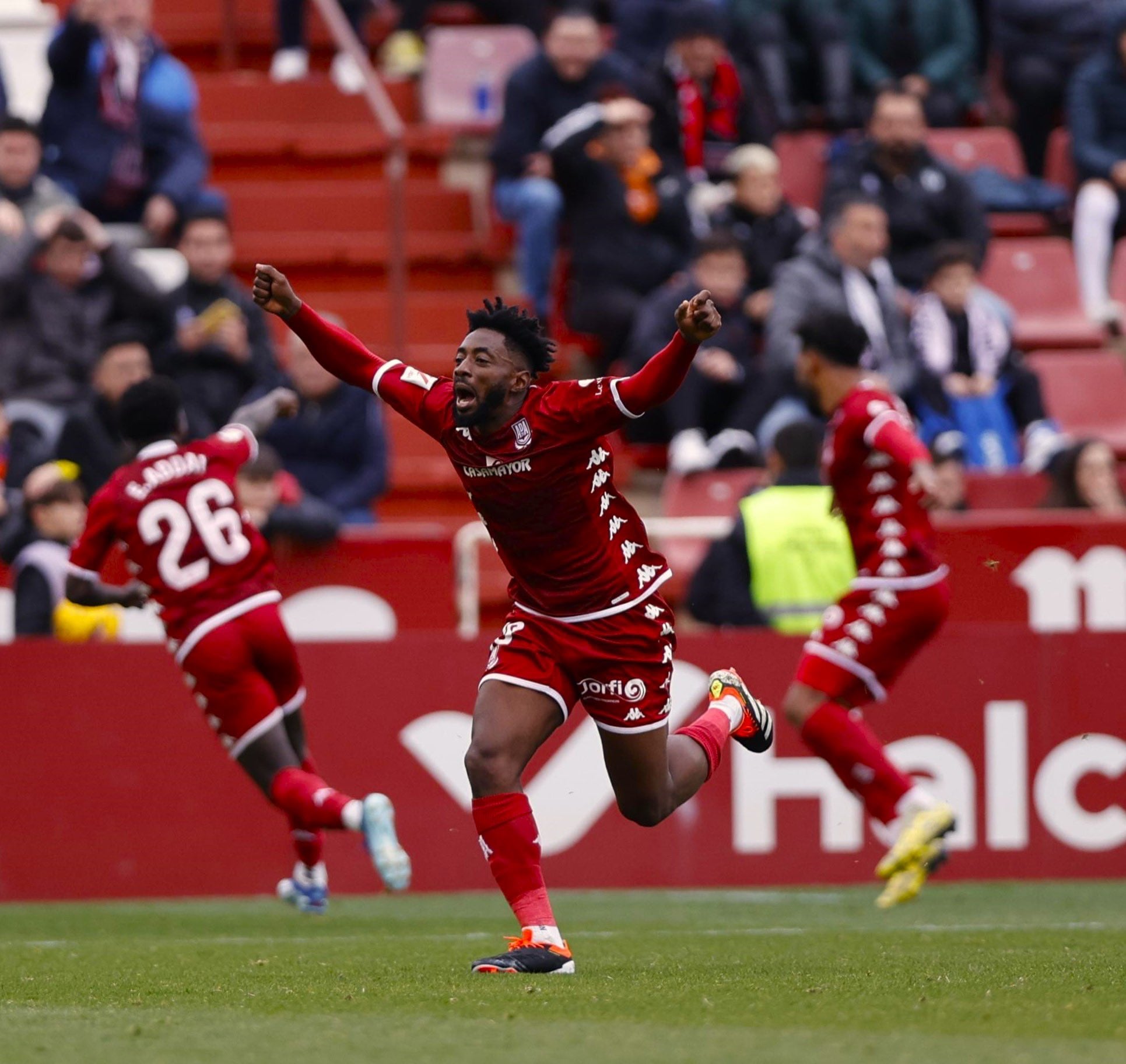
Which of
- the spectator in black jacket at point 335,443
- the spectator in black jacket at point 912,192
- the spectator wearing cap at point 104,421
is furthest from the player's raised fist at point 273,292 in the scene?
the spectator in black jacket at point 912,192

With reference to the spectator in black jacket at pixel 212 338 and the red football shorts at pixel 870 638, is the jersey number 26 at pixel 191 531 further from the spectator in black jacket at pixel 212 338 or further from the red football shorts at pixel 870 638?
the spectator in black jacket at pixel 212 338

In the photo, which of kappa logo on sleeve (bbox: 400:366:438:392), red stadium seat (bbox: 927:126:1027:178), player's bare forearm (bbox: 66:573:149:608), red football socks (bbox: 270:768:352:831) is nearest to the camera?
kappa logo on sleeve (bbox: 400:366:438:392)

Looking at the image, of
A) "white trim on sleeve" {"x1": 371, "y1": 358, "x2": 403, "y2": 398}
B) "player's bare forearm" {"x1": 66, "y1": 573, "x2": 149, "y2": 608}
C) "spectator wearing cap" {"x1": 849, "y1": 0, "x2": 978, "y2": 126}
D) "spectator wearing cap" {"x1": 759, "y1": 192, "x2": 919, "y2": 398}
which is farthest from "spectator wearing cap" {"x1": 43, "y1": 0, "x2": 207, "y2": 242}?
"white trim on sleeve" {"x1": 371, "y1": 358, "x2": 403, "y2": 398}

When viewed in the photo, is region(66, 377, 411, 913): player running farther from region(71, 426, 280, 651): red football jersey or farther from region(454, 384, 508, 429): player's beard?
region(454, 384, 508, 429): player's beard

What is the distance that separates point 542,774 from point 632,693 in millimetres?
3713

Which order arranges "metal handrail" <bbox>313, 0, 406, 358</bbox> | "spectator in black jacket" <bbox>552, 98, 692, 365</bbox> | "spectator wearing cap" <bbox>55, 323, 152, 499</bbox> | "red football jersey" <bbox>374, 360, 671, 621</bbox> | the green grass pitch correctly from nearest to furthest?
the green grass pitch < "red football jersey" <bbox>374, 360, 671, 621</bbox> < "spectator wearing cap" <bbox>55, 323, 152, 499</bbox> < "spectator in black jacket" <bbox>552, 98, 692, 365</bbox> < "metal handrail" <bbox>313, 0, 406, 358</bbox>

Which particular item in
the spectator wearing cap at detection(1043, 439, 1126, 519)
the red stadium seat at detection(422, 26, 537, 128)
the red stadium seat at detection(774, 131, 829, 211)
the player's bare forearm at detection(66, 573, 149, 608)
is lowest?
the player's bare forearm at detection(66, 573, 149, 608)

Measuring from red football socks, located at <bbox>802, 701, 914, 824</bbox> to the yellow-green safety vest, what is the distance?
58.0 inches

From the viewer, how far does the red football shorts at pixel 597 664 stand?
261 inches

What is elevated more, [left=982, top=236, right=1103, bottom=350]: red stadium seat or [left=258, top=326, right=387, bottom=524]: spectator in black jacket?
[left=982, top=236, right=1103, bottom=350]: red stadium seat

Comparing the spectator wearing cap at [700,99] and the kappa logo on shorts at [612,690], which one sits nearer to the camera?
the kappa logo on shorts at [612,690]

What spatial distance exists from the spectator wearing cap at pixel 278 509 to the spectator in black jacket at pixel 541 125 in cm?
305

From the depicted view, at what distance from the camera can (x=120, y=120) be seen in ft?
44.3

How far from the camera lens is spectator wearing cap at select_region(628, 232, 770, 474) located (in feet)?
40.7
